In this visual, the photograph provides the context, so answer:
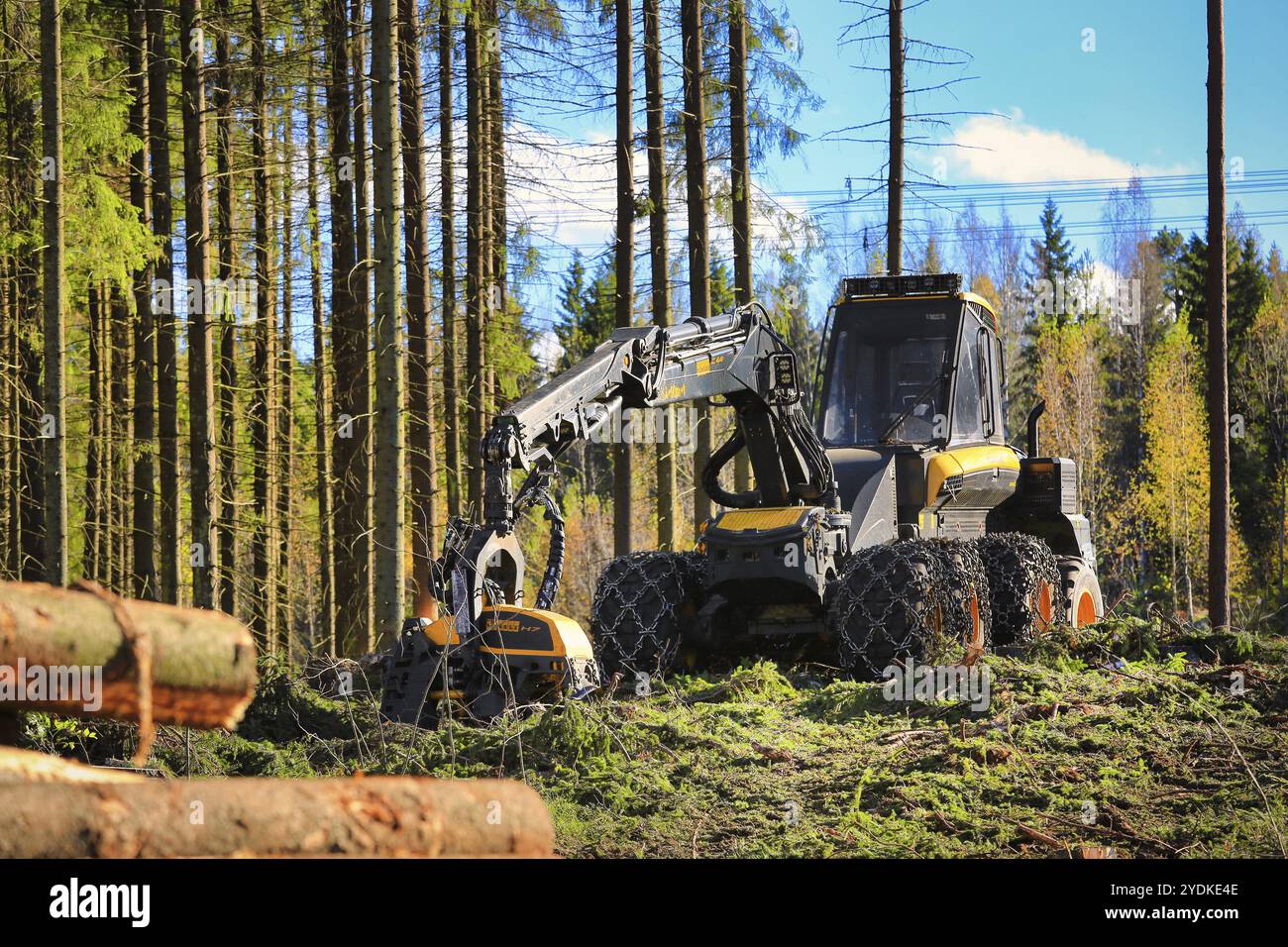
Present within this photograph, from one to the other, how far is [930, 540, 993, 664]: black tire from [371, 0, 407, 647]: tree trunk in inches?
208

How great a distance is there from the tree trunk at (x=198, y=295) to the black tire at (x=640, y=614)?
660 centimetres

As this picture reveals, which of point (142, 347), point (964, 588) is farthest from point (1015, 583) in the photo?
point (142, 347)

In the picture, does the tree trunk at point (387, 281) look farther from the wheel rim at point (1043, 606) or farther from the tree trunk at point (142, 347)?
the wheel rim at point (1043, 606)

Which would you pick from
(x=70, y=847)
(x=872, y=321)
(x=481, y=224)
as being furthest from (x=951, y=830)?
(x=481, y=224)

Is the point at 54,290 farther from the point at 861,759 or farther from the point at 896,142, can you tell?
the point at 896,142

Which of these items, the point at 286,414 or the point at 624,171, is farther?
the point at 286,414

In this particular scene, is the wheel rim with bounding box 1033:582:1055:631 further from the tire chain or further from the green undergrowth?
the green undergrowth

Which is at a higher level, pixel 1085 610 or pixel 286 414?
pixel 286 414

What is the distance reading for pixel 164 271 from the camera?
65.7ft

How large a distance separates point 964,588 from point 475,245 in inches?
517

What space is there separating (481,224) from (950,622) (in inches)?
520

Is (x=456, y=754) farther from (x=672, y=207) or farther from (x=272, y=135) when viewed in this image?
(x=272, y=135)

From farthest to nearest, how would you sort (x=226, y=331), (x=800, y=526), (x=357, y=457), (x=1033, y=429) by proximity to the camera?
(x=226, y=331)
(x=357, y=457)
(x=1033, y=429)
(x=800, y=526)

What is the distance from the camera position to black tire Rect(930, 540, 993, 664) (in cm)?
1084
